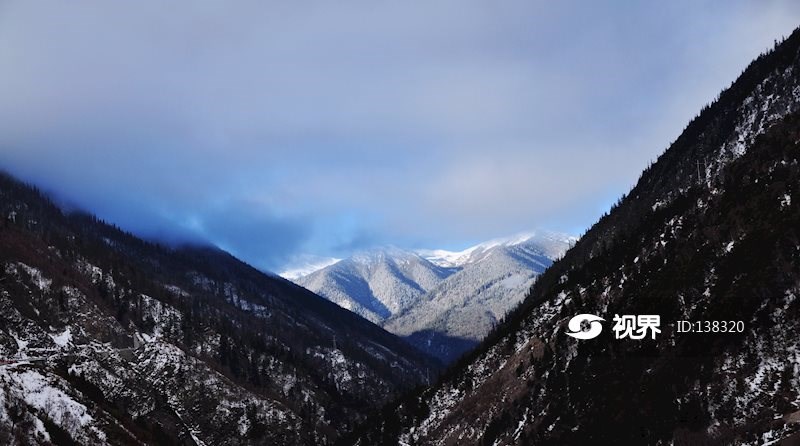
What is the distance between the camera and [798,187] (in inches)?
7210

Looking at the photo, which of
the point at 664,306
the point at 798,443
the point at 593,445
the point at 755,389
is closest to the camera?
the point at 798,443

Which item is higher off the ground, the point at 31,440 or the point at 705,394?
the point at 705,394

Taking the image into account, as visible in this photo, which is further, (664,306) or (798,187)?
(664,306)

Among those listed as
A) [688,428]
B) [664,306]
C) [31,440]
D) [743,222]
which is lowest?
[31,440]

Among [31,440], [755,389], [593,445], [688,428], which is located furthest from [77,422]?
[755,389]

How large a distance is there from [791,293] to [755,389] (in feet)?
84.8

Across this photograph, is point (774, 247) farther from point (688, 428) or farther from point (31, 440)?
point (31, 440)

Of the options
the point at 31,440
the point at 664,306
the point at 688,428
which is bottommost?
the point at 31,440

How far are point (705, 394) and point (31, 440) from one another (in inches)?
5932

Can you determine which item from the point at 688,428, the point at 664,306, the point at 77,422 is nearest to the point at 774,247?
the point at 664,306

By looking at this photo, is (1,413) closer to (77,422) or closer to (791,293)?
(77,422)

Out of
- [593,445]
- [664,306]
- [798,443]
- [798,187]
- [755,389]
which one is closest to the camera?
[798,443]

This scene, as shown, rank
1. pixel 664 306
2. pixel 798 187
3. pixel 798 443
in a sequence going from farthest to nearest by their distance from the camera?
pixel 664 306 < pixel 798 187 < pixel 798 443

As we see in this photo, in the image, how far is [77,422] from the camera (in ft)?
590
